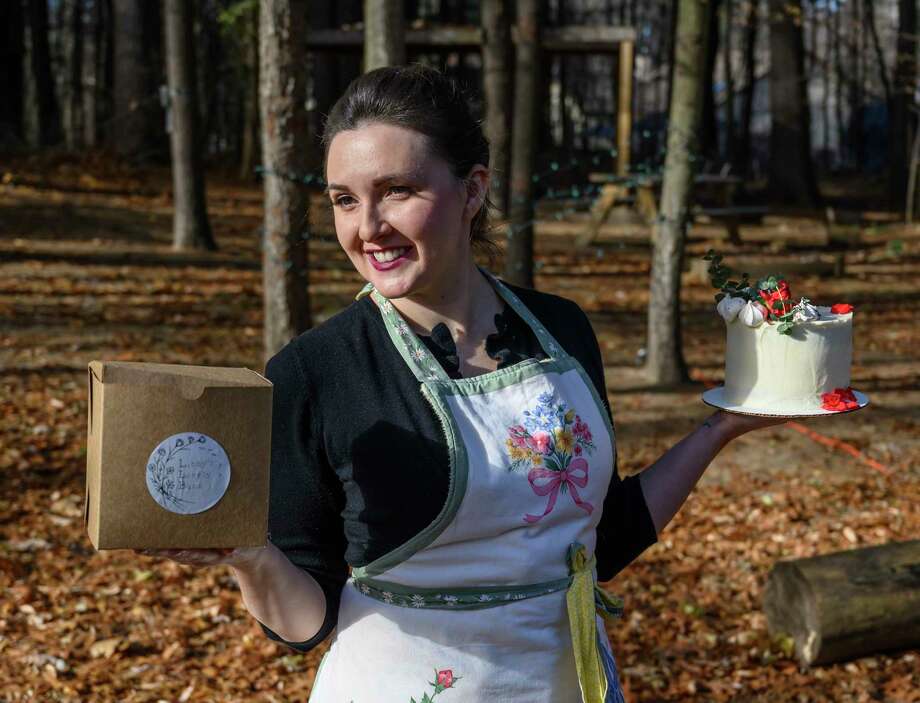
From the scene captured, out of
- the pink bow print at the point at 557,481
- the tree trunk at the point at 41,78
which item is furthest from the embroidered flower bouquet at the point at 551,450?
the tree trunk at the point at 41,78

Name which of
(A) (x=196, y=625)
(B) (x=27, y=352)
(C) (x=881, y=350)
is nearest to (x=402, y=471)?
(A) (x=196, y=625)

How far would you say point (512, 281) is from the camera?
9.52 meters

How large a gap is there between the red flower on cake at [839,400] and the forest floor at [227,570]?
3.97 ft

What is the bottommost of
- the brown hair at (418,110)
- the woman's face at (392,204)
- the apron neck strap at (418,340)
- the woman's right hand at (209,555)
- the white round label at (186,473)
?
the woman's right hand at (209,555)

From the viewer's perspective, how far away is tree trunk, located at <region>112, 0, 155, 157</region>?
1914cm

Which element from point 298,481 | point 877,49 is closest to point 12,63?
point 877,49

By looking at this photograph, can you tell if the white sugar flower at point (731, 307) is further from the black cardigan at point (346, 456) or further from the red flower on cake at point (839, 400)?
the black cardigan at point (346, 456)

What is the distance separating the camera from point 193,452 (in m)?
1.61

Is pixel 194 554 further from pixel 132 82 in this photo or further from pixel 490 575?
pixel 132 82

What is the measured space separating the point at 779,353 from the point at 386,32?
5.56m

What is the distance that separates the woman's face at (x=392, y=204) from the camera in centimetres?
195

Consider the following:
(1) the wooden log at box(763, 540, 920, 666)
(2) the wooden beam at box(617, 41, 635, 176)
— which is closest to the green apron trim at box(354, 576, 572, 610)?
(1) the wooden log at box(763, 540, 920, 666)

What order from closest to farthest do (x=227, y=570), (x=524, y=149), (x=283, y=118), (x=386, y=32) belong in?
1. (x=227, y=570)
2. (x=283, y=118)
3. (x=386, y=32)
4. (x=524, y=149)

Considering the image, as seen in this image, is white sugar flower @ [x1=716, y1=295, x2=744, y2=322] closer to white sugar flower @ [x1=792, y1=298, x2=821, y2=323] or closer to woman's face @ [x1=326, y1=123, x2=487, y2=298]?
white sugar flower @ [x1=792, y1=298, x2=821, y2=323]
